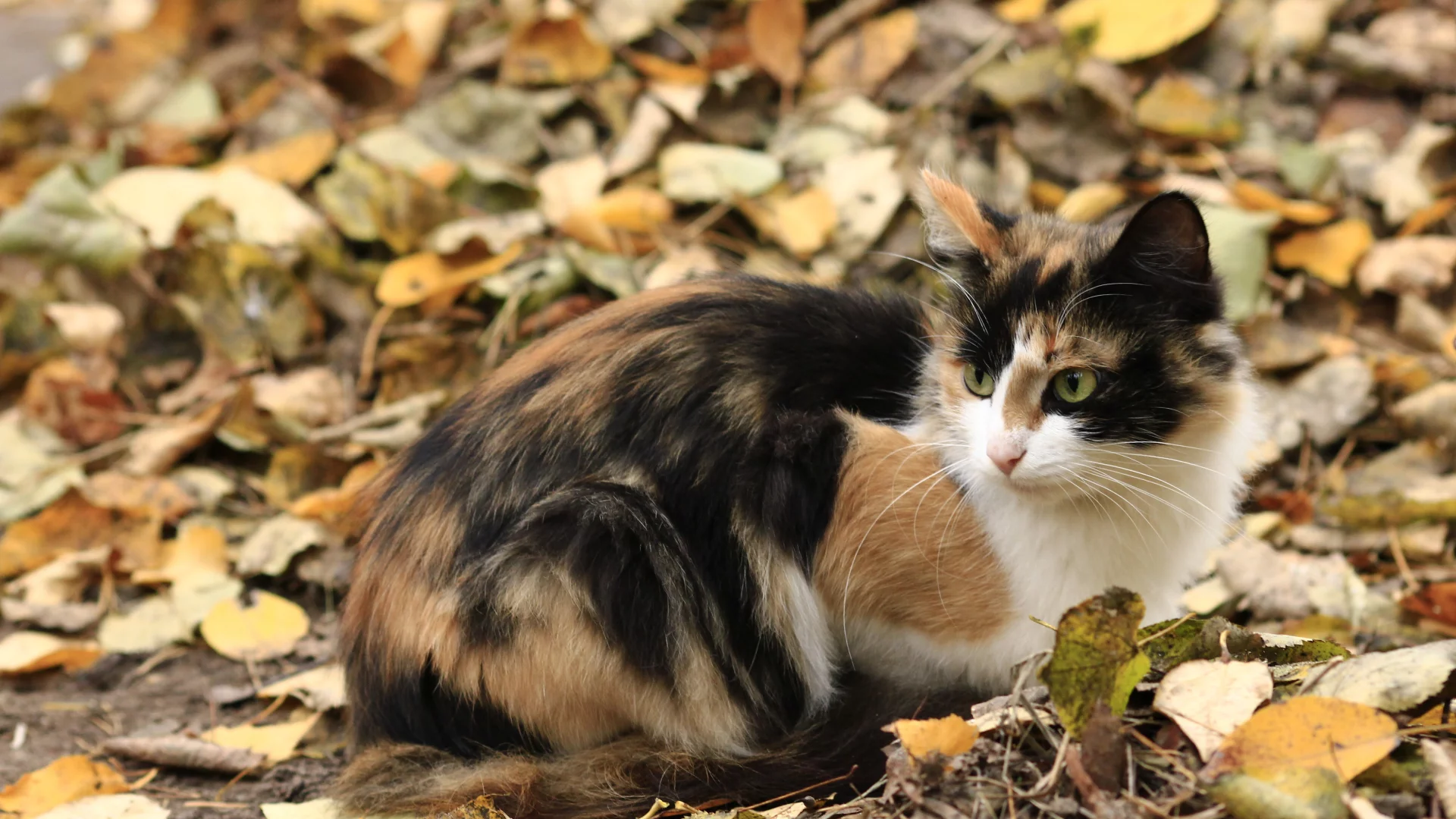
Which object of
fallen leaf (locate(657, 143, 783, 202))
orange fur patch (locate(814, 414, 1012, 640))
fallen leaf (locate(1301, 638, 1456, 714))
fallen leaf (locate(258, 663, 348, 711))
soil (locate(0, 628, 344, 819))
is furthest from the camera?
fallen leaf (locate(657, 143, 783, 202))

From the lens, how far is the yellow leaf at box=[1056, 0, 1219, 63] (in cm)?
417

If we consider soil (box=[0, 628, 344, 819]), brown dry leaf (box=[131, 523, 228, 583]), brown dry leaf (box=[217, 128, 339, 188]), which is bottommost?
soil (box=[0, 628, 344, 819])

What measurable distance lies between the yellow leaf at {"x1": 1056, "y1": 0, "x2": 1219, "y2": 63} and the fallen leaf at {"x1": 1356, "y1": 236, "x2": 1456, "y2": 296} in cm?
95

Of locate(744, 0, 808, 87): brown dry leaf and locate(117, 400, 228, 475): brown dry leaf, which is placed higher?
locate(744, 0, 808, 87): brown dry leaf

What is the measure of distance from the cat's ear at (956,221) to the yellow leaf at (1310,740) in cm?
99

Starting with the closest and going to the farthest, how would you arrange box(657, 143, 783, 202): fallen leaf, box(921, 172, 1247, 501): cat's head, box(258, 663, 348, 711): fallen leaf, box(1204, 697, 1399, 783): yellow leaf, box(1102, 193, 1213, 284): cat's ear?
1. box(1204, 697, 1399, 783): yellow leaf
2. box(1102, 193, 1213, 284): cat's ear
3. box(921, 172, 1247, 501): cat's head
4. box(258, 663, 348, 711): fallen leaf
5. box(657, 143, 783, 202): fallen leaf

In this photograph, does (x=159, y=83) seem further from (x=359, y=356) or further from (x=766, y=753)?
(x=766, y=753)

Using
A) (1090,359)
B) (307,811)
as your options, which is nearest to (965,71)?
(1090,359)

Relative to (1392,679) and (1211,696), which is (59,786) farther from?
(1392,679)

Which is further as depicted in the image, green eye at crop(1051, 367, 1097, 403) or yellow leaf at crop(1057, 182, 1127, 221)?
yellow leaf at crop(1057, 182, 1127, 221)

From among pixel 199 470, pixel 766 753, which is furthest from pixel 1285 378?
pixel 199 470

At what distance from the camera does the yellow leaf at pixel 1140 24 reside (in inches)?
164

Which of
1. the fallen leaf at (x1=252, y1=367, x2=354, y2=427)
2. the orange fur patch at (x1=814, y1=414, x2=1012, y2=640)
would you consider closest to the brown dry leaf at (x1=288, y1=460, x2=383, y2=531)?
the fallen leaf at (x1=252, y1=367, x2=354, y2=427)

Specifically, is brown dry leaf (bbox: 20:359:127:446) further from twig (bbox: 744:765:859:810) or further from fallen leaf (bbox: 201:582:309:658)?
twig (bbox: 744:765:859:810)
